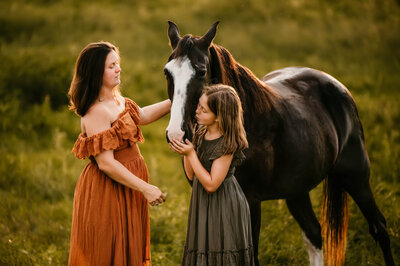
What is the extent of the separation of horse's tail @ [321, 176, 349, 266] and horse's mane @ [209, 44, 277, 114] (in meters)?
1.42

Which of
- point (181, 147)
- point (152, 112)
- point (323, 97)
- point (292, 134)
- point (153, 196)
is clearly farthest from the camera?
point (323, 97)

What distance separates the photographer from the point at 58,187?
217 inches

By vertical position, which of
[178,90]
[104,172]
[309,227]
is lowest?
[309,227]

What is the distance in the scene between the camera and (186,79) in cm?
254

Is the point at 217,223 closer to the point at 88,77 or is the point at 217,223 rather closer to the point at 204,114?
the point at 204,114

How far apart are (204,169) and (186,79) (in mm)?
552

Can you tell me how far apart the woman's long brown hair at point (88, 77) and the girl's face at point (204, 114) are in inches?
25.8

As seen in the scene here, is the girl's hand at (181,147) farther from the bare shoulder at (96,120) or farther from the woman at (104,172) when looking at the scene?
the bare shoulder at (96,120)

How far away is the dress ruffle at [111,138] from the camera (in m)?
→ 2.54

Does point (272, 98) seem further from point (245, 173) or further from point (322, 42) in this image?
point (322, 42)

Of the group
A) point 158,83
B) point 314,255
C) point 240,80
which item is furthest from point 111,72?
point 158,83

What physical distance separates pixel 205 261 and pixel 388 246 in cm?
239

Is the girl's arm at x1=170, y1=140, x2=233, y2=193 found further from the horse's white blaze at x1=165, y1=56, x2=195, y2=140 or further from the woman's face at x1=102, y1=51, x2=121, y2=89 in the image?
the woman's face at x1=102, y1=51, x2=121, y2=89

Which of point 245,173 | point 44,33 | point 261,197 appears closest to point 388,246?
point 261,197
